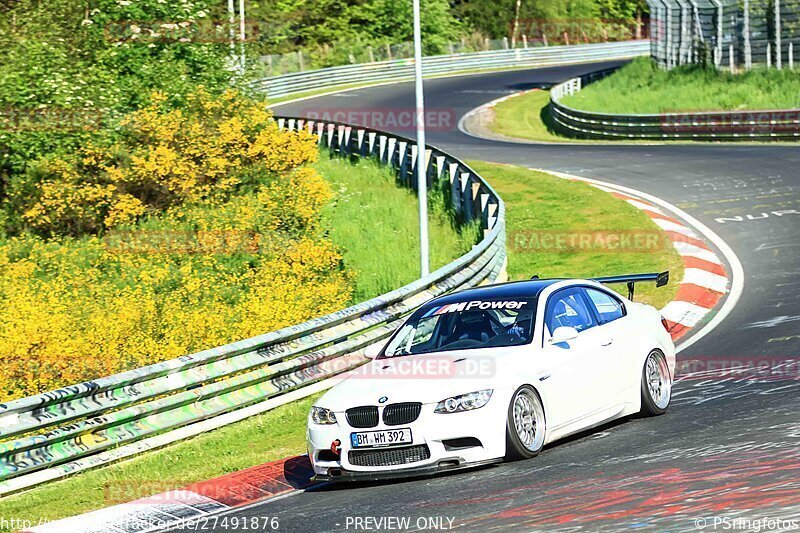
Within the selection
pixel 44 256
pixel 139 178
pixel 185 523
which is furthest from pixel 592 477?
pixel 139 178

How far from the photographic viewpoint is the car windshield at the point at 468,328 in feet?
33.7

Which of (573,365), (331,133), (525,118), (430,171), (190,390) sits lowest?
(525,118)

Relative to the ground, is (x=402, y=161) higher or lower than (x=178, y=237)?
higher

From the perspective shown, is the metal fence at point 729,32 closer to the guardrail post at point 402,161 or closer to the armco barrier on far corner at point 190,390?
the guardrail post at point 402,161

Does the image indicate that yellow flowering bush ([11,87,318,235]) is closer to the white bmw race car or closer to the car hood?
the white bmw race car

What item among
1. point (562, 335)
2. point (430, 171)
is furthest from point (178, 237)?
point (562, 335)

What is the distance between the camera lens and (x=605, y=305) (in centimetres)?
1124

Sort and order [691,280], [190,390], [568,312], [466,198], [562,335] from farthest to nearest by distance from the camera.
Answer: [466,198] < [691,280] < [190,390] < [568,312] < [562,335]

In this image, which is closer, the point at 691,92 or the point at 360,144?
the point at 360,144

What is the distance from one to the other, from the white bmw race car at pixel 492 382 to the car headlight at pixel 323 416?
11 mm

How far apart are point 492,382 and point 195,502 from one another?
249cm

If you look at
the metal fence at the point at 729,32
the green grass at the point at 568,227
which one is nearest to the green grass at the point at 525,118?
the metal fence at the point at 729,32

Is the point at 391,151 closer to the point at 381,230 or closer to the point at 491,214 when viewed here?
the point at 381,230

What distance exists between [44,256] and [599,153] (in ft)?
54.0
